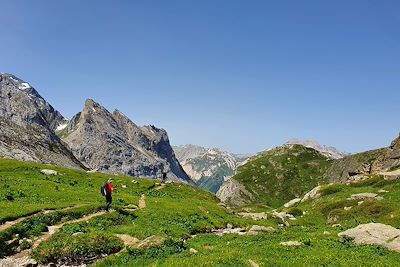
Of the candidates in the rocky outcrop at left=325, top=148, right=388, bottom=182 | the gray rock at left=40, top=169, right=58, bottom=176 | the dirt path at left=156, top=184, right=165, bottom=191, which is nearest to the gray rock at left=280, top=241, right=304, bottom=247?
the dirt path at left=156, top=184, right=165, bottom=191

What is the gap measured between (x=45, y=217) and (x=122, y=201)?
54.9 ft

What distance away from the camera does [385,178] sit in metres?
79.1

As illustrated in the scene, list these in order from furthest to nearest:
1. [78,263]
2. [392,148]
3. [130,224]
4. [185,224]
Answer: [392,148]
[185,224]
[130,224]
[78,263]

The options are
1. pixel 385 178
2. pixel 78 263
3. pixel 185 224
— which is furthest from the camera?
pixel 385 178

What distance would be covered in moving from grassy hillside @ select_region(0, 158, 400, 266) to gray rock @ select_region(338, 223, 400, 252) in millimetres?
967

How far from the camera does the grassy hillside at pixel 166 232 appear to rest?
26953 millimetres

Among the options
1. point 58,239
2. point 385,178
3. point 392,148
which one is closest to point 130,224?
point 58,239

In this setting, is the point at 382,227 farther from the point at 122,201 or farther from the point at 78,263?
the point at 122,201

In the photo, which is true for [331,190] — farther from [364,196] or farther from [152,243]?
[152,243]

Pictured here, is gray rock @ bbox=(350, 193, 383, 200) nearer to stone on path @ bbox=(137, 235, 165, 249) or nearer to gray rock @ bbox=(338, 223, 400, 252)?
gray rock @ bbox=(338, 223, 400, 252)

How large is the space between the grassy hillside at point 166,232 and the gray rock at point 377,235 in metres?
0.97

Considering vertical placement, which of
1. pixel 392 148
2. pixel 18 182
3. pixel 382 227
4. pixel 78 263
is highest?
pixel 392 148

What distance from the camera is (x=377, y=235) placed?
107 ft

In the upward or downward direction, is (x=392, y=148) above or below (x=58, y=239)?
above
